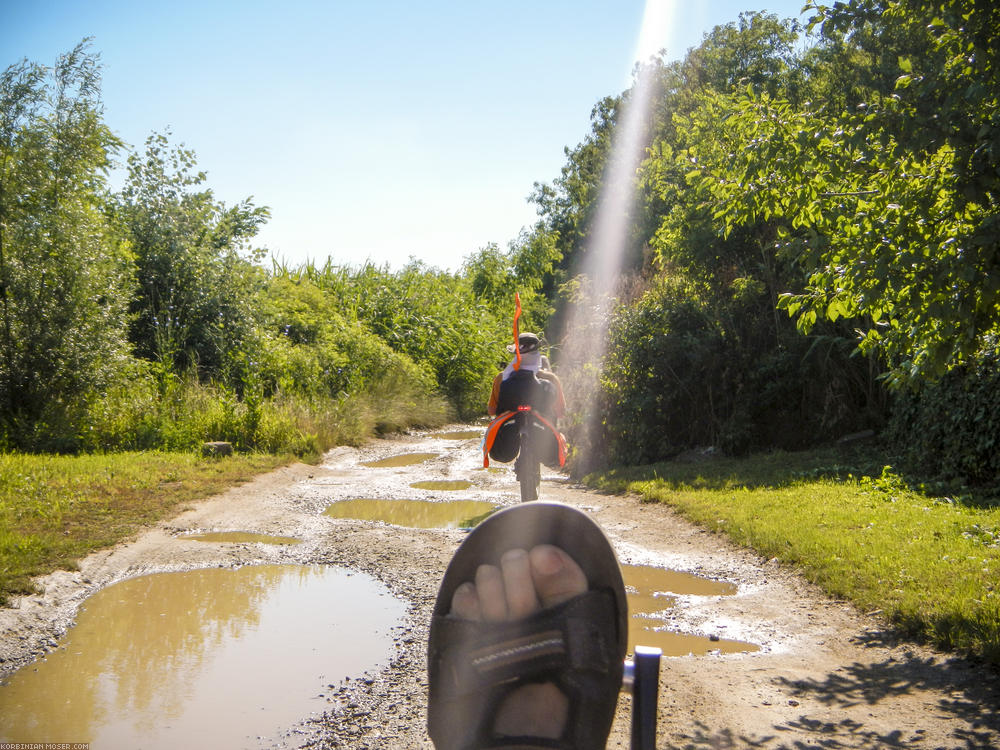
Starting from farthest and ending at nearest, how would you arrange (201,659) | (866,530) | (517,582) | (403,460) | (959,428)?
(403,460) → (959,428) → (866,530) → (201,659) → (517,582)

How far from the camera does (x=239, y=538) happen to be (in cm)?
698

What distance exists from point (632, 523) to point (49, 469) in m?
6.70

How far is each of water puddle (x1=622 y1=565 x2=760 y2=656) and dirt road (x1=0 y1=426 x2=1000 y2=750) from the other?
0.11m

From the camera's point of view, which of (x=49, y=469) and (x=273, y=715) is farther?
(x=49, y=469)

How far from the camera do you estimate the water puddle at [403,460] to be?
12953 millimetres

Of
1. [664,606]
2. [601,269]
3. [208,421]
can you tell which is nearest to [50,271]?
[208,421]

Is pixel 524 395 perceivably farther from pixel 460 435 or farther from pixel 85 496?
pixel 460 435

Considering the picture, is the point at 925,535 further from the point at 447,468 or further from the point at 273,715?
the point at 447,468

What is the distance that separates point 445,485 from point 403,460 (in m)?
3.13

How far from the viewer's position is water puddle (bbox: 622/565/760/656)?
440 cm

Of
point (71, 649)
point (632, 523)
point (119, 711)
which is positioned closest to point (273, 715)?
point (119, 711)

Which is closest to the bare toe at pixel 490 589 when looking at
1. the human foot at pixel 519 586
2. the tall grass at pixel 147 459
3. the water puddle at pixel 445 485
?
the human foot at pixel 519 586

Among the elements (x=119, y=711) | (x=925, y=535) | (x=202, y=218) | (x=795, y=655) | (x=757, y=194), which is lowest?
(x=119, y=711)

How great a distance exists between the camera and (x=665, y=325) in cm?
1235
